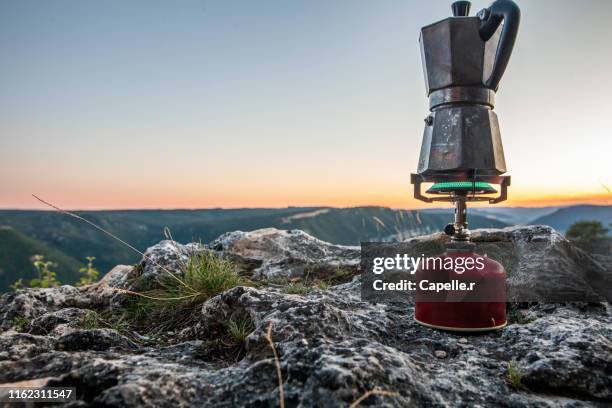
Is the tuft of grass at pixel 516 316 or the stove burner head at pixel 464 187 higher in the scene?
the stove burner head at pixel 464 187

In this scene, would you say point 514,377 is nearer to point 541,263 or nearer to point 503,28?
point 541,263

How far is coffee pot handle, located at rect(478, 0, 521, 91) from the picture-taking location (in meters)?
2.93

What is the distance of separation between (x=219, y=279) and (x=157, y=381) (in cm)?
170

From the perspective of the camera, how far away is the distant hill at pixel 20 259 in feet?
358

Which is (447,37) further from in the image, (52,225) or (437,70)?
(52,225)

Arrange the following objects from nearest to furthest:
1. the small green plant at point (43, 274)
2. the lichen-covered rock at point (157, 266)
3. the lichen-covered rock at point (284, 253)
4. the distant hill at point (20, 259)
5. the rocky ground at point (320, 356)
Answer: the rocky ground at point (320, 356)
the lichen-covered rock at point (157, 266)
the lichen-covered rock at point (284, 253)
the small green plant at point (43, 274)
the distant hill at point (20, 259)

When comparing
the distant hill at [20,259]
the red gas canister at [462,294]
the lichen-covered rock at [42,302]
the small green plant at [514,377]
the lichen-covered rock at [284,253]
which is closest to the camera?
the small green plant at [514,377]

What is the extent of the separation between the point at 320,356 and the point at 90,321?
2.29 meters

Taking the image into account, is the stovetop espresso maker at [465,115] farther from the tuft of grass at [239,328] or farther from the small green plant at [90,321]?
the small green plant at [90,321]

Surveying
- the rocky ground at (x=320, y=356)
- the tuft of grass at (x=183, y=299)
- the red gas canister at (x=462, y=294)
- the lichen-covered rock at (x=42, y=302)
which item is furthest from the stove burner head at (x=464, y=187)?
the lichen-covered rock at (x=42, y=302)

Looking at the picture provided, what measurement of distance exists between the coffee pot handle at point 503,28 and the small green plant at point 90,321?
3802 mm

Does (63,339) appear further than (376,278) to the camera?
No

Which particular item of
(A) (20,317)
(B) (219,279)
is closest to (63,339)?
(B) (219,279)

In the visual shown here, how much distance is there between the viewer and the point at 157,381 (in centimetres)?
186
